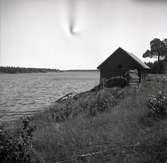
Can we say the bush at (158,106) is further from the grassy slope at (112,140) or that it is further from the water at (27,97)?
the water at (27,97)

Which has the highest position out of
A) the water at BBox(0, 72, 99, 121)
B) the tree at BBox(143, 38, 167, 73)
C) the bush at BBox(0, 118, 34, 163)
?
the tree at BBox(143, 38, 167, 73)

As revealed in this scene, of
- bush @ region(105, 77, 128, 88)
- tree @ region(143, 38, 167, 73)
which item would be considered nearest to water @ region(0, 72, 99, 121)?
bush @ region(105, 77, 128, 88)

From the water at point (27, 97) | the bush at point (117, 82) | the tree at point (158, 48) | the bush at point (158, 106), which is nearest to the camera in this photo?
the bush at point (158, 106)

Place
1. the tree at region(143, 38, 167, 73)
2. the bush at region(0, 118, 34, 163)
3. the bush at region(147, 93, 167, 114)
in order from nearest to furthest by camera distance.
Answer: the bush at region(0, 118, 34, 163)
the bush at region(147, 93, 167, 114)
the tree at region(143, 38, 167, 73)

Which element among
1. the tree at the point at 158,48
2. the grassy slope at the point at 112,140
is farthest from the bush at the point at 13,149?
the tree at the point at 158,48

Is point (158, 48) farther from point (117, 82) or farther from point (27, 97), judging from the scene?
point (117, 82)

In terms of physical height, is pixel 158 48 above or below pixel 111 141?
above

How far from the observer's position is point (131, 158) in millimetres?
6191

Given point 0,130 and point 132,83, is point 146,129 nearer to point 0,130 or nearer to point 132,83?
point 0,130

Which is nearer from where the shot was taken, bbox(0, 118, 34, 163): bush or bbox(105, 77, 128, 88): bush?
bbox(0, 118, 34, 163): bush

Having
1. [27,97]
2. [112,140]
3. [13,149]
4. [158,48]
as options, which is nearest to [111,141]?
[112,140]

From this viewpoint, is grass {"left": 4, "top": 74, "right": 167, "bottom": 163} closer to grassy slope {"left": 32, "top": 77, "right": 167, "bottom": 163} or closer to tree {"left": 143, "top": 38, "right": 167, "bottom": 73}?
grassy slope {"left": 32, "top": 77, "right": 167, "bottom": 163}

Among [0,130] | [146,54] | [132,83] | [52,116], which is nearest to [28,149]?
[0,130]

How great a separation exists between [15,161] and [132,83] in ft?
69.0
